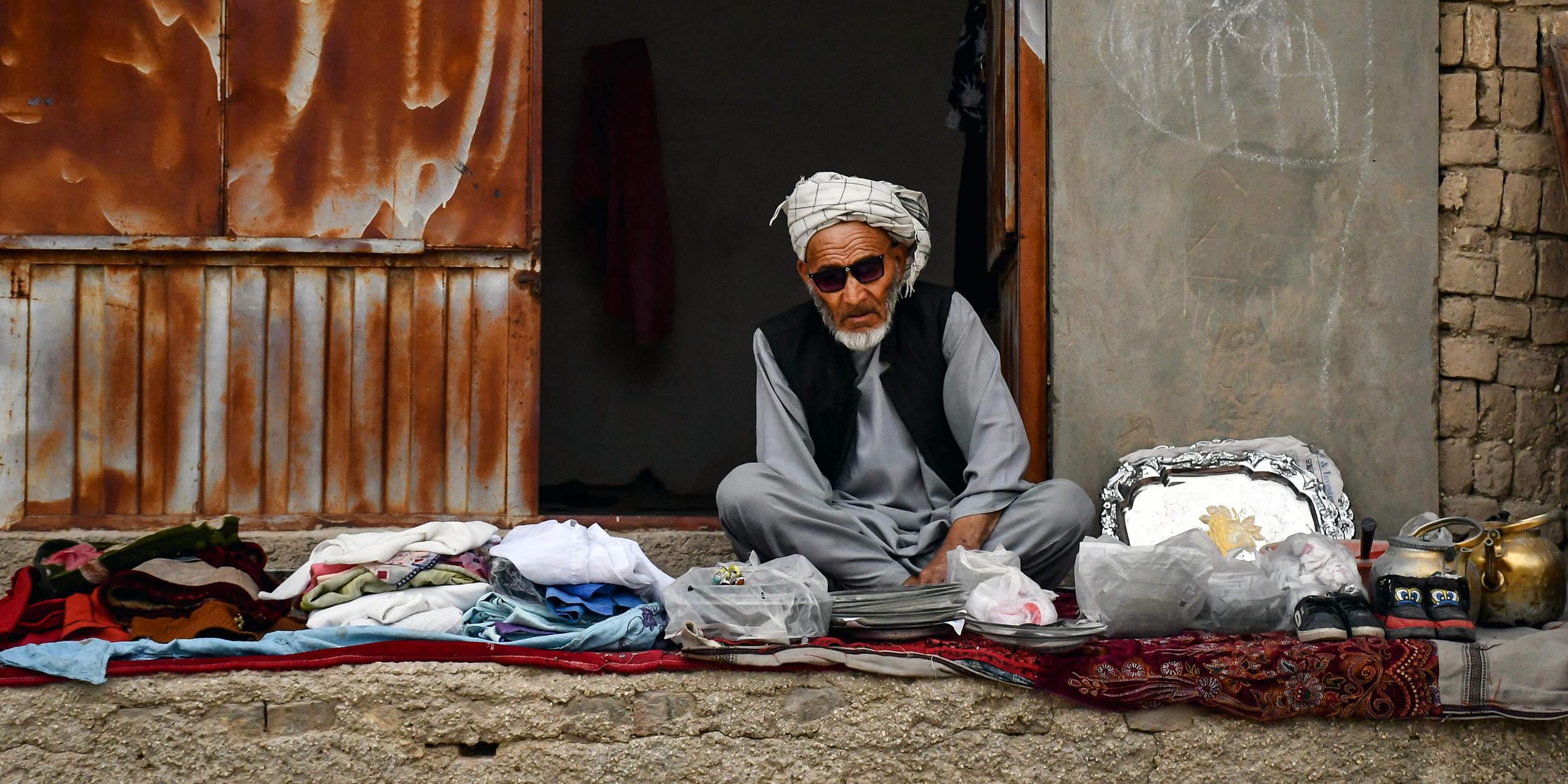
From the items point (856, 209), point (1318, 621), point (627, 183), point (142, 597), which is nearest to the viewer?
point (1318, 621)

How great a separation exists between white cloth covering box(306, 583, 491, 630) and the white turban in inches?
50.7

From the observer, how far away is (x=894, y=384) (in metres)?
3.46

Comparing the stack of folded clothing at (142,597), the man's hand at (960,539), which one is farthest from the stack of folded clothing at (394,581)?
the man's hand at (960,539)

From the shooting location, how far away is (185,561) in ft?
10.0

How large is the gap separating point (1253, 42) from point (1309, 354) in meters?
0.94

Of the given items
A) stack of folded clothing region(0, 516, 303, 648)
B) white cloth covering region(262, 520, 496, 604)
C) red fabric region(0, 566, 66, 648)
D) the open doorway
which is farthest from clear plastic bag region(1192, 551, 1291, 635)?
the open doorway

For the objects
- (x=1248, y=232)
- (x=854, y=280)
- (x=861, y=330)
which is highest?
(x=1248, y=232)

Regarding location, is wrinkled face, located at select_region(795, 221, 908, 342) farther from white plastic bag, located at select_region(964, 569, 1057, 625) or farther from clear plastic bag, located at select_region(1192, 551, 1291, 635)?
clear plastic bag, located at select_region(1192, 551, 1291, 635)

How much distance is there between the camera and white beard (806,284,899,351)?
343 centimetres

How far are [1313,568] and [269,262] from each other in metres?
3.06

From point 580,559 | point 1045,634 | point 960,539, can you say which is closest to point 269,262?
point 580,559

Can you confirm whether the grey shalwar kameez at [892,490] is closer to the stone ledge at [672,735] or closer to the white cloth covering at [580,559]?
the white cloth covering at [580,559]

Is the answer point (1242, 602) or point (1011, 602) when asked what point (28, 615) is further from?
point (1242, 602)

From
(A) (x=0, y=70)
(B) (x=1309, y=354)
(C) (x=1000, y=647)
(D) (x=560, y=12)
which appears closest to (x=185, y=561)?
(A) (x=0, y=70)
